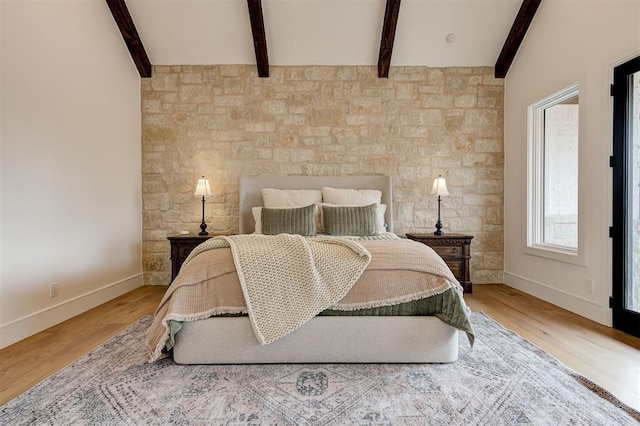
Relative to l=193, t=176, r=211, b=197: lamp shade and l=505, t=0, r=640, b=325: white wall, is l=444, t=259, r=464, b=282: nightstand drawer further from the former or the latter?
l=193, t=176, r=211, b=197: lamp shade

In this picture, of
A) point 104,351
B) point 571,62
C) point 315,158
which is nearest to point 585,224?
point 571,62

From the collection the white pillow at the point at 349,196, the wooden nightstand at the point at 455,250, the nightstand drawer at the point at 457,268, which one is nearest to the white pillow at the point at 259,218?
the white pillow at the point at 349,196

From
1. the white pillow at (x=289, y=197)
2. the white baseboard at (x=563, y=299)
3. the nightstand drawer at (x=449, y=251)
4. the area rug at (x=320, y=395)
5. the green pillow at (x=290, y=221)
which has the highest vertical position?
the white pillow at (x=289, y=197)

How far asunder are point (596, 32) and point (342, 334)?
3303 mm

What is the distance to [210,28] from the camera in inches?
157

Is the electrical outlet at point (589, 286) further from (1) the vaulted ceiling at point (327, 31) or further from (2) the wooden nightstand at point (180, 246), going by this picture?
(2) the wooden nightstand at point (180, 246)

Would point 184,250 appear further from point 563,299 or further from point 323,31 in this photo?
point 563,299

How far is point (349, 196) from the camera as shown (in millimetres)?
3912

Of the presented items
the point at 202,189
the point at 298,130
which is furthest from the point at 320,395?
the point at 298,130

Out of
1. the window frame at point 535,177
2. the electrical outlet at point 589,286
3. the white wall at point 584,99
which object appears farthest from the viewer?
the window frame at point 535,177

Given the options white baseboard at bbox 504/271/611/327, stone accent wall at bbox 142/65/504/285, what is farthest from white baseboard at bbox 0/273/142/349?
white baseboard at bbox 504/271/611/327

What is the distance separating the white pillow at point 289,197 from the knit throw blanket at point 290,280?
69.7 inches

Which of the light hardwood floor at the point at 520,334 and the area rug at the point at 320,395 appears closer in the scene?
the area rug at the point at 320,395

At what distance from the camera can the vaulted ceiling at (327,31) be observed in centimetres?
380
